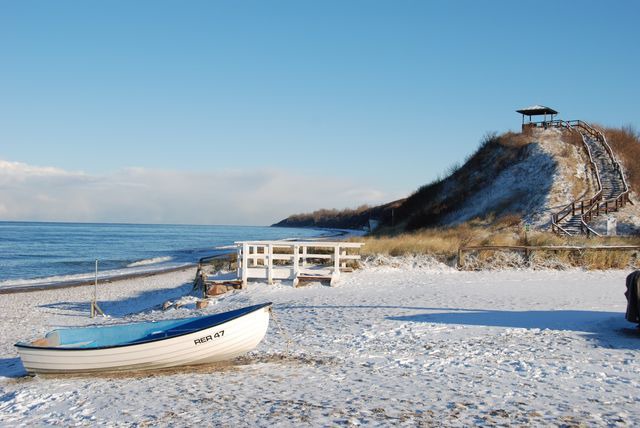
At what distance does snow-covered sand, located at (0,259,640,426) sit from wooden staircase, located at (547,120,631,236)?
2065cm

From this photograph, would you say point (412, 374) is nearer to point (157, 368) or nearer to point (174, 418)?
point (174, 418)

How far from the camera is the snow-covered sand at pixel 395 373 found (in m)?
8.21

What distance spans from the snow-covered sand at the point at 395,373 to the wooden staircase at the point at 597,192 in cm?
2065

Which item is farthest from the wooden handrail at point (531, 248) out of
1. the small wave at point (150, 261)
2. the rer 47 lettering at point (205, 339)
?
the small wave at point (150, 261)

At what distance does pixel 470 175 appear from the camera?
58250 mm

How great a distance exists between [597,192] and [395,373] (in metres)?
38.5

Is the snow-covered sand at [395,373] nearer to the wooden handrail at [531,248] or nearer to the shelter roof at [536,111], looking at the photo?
the wooden handrail at [531,248]

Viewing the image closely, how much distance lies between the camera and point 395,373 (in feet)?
34.1

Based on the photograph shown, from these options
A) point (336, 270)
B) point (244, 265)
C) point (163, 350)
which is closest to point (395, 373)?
point (163, 350)

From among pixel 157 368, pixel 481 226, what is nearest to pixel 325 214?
pixel 481 226

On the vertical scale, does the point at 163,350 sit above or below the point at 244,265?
below

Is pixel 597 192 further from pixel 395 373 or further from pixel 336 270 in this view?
pixel 395 373

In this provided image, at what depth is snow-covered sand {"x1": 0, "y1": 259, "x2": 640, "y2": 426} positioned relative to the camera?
8.21 metres

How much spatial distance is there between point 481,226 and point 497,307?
28.3 metres
